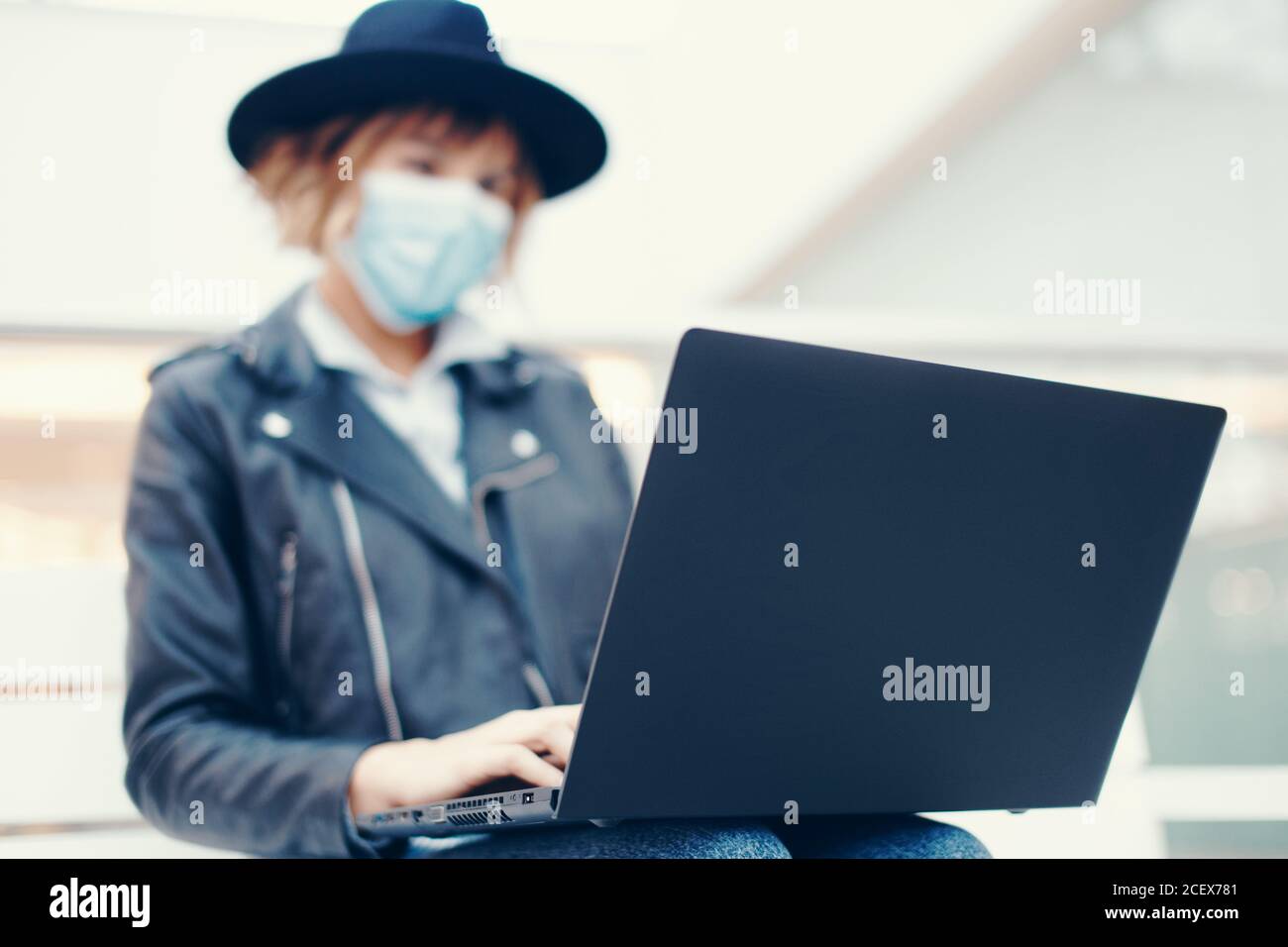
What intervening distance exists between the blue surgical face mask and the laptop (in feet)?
2.43

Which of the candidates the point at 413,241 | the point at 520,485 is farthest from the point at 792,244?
the point at 520,485

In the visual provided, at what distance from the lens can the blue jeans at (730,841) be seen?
2.08ft

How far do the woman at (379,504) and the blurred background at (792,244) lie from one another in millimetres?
156

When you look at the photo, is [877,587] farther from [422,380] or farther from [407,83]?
[407,83]

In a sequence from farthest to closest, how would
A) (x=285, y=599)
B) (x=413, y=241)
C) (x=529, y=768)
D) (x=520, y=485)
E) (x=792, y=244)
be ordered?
(x=792, y=244) → (x=413, y=241) → (x=520, y=485) → (x=285, y=599) → (x=529, y=768)

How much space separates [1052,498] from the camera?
631 mm

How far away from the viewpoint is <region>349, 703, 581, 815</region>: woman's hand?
0.59 meters

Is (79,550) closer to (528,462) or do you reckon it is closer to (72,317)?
(72,317)

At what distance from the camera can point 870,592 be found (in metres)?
0.59

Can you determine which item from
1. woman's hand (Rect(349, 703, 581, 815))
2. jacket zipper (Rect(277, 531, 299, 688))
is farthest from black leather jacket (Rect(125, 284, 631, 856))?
woman's hand (Rect(349, 703, 581, 815))

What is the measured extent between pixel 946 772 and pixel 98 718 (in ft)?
3.01

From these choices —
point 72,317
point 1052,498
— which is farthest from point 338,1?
point 1052,498

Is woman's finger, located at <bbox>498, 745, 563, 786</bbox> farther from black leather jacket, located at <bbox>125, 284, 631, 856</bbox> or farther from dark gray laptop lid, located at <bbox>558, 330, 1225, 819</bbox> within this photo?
black leather jacket, located at <bbox>125, 284, 631, 856</bbox>

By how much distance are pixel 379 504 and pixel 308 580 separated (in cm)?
10
